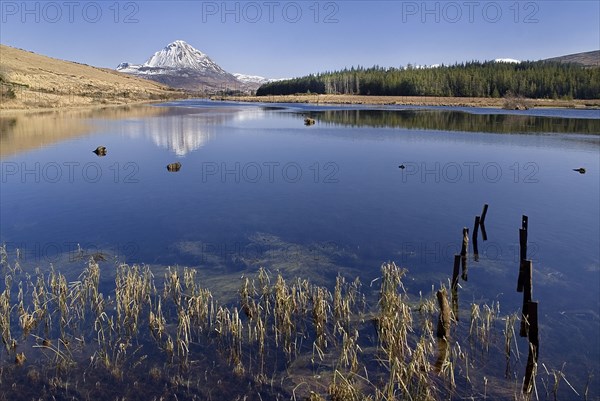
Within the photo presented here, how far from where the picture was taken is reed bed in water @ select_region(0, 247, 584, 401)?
8.74m

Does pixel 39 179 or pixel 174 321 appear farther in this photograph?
pixel 39 179

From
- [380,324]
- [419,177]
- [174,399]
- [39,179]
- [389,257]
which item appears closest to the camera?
[174,399]

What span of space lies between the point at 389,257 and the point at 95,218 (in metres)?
14.2

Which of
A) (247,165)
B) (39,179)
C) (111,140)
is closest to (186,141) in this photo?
(111,140)

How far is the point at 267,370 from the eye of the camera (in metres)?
9.47

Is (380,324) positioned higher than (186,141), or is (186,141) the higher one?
(186,141)

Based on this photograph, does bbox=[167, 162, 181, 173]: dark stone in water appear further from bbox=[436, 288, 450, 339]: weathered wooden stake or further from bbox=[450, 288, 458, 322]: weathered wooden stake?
bbox=[436, 288, 450, 339]: weathered wooden stake

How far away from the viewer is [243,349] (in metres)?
10.2

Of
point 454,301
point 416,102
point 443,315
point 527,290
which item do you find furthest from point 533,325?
point 416,102

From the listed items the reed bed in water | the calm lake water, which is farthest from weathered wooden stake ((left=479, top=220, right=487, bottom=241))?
the reed bed in water

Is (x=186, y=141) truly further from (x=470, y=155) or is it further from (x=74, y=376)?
(x=74, y=376)

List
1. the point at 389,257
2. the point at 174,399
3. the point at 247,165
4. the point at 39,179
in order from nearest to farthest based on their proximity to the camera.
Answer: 1. the point at 174,399
2. the point at 389,257
3. the point at 39,179
4. the point at 247,165

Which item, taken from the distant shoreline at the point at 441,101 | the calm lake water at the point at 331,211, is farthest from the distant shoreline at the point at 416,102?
the calm lake water at the point at 331,211

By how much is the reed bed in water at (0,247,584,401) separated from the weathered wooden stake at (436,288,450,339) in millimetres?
208
